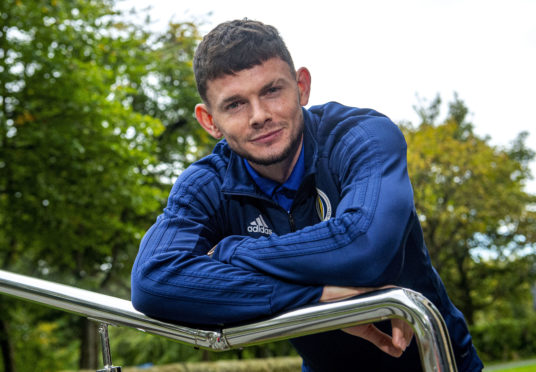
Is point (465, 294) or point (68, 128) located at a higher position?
point (68, 128)

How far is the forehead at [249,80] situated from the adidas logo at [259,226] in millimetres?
461

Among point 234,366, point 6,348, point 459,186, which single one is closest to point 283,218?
point 234,366

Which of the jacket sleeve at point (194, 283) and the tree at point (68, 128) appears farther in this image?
the tree at point (68, 128)

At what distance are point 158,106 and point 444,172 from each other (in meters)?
11.5

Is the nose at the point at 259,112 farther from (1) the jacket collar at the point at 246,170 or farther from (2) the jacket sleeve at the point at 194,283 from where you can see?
(2) the jacket sleeve at the point at 194,283

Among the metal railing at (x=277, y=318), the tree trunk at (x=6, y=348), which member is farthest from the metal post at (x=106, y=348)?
the tree trunk at (x=6, y=348)

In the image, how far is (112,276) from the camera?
18.1m

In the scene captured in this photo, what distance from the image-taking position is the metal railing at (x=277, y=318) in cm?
114

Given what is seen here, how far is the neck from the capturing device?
221 cm

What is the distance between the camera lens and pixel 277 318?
129cm

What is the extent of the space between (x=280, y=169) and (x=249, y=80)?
0.37m

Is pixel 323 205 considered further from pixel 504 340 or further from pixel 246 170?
pixel 504 340

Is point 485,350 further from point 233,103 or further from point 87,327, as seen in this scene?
point 233,103

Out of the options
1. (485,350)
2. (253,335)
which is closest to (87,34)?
(253,335)
